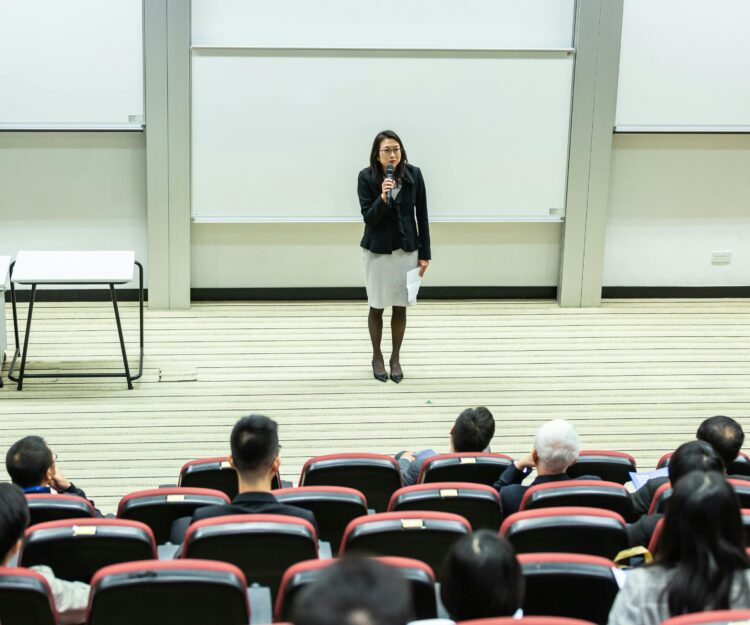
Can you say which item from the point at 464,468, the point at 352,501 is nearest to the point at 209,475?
the point at 352,501

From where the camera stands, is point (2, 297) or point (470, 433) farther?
point (2, 297)

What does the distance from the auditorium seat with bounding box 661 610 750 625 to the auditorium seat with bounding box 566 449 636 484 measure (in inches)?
70.7

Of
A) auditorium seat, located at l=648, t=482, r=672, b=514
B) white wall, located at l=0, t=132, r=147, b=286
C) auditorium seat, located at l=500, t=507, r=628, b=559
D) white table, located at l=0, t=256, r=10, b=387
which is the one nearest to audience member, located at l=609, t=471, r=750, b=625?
auditorium seat, located at l=500, t=507, r=628, b=559

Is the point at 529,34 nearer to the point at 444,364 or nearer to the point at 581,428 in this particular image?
the point at 444,364

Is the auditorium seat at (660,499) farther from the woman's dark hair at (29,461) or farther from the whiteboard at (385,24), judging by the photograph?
the whiteboard at (385,24)

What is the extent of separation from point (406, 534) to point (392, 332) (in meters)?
3.38

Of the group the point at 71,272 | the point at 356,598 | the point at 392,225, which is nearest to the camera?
the point at 356,598

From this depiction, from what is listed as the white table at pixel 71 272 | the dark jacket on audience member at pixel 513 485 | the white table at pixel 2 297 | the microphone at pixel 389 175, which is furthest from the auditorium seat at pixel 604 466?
the white table at pixel 2 297

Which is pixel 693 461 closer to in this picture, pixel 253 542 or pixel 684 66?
pixel 253 542

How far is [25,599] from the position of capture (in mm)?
2324

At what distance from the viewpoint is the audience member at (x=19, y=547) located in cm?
246

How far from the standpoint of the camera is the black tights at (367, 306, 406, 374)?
6.08 metres

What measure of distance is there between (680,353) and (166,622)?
16.6 ft

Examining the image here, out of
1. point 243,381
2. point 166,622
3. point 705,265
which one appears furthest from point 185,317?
point 166,622
